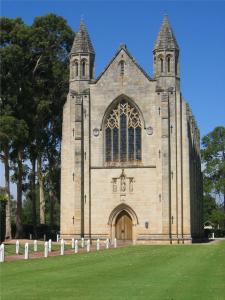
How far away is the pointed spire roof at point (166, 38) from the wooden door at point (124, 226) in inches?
550

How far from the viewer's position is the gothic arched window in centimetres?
4997

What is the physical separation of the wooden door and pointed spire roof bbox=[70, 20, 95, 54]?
14.0 meters

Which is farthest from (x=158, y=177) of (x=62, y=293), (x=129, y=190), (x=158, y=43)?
(x=62, y=293)

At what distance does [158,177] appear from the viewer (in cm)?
4841

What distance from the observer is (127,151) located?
4994 centimetres

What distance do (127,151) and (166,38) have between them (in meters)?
9.89

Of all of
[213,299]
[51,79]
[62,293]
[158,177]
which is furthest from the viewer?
[51,79]

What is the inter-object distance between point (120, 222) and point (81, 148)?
6.74 metres

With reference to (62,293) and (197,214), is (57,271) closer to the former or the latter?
(62,293)

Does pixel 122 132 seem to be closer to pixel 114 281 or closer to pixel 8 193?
pixel 8 193

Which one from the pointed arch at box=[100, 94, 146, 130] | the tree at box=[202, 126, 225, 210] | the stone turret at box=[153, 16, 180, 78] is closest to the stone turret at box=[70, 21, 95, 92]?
the pointed arch at box=[100, 94, 146, 130]

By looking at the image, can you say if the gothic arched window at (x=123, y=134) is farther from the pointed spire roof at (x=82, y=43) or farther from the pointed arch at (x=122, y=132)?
the pointed spire roof at (x=82, y=43)

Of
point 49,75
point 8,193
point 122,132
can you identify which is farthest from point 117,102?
point 8,193

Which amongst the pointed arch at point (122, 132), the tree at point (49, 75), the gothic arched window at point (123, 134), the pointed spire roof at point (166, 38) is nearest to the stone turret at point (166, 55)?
the pointed spire roof at point (166, 38)
